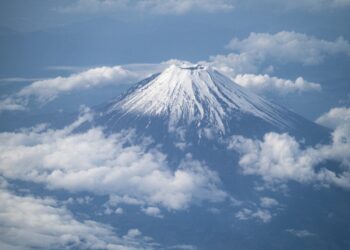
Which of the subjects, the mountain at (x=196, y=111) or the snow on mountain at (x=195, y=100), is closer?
the mountain at (x=196, y=111)

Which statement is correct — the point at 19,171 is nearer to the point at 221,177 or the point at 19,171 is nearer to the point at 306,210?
the point at 221,177

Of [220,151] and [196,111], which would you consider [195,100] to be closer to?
[196,111]

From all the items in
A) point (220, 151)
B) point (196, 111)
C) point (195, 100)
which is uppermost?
point (195, 100)

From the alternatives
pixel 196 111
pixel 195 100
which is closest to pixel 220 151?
pixel 196 111

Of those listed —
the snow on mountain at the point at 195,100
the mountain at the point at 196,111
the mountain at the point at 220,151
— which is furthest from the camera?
the snow on mountain at the point at 195,100

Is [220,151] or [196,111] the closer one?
[220,151]

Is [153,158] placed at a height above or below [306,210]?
above

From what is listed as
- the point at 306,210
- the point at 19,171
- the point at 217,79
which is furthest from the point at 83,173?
the point at 306,210

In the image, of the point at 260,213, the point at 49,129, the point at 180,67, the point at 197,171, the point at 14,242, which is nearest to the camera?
the point at 14,242
